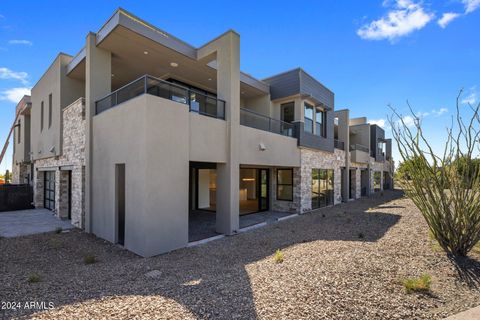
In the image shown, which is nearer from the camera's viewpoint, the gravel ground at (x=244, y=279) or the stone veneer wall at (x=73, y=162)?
the gravel ground at (x=244, y=279)

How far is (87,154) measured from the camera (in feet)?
29.2

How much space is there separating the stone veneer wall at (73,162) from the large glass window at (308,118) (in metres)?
11.0

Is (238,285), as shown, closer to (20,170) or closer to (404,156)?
(404,156)

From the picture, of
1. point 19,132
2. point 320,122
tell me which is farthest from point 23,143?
point 320,122

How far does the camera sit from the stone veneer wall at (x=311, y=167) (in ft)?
45.1

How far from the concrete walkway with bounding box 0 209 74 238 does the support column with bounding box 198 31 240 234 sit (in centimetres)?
618

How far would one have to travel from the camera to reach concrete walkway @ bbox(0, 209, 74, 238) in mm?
9098

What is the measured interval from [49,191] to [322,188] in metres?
16.0

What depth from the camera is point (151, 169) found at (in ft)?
21.3

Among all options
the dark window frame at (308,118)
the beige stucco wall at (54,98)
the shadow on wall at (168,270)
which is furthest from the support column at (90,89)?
the dark window frame at (308,118)

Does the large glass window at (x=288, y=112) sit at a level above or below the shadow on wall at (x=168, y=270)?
above

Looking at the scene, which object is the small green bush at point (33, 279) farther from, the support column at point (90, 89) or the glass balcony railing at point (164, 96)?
the glass balcony railing at point (164, 96)

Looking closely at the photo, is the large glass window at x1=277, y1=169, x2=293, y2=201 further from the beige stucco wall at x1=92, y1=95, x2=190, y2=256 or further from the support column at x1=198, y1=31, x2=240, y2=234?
the beige stucco wall at x1=92, y1=95, x2=190, y2=256

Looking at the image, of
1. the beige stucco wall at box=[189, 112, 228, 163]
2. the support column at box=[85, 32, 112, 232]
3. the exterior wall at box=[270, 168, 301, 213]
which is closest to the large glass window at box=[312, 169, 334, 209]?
the exterior wall at box=[270, 168, 301, 213]
